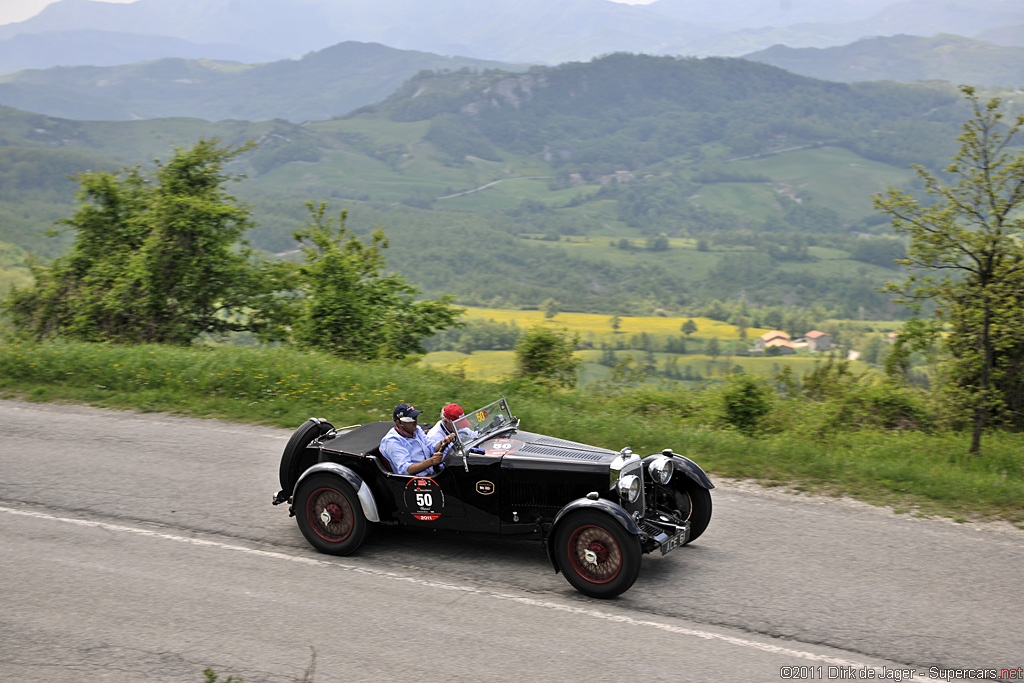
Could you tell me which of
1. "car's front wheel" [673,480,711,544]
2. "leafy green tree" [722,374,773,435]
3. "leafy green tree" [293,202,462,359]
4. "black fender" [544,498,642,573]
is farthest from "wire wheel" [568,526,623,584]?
"leafy green tree" [293,202,462,359]

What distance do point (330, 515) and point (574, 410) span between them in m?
6.35

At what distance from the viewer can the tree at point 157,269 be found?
19.6 metres

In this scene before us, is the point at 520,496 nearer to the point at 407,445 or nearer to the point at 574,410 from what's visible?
the point at 407,445

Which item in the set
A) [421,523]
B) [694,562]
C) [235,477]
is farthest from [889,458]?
[235,477]

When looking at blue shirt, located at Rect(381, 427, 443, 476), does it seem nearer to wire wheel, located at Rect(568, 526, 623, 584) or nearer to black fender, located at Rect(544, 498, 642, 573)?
black fender, located at Rect(544, 498, 642, 573)

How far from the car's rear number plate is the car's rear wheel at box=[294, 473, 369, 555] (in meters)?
2.69

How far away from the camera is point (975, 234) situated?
10086 millimetres

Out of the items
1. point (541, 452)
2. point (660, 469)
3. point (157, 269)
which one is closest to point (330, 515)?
point (541, 452)

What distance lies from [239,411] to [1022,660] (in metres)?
10.6

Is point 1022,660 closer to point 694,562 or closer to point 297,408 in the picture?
point 694,562

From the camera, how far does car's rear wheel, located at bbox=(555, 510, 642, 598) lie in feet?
19.8

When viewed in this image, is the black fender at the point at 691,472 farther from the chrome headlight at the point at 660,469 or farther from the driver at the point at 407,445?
the driver at the point at 407,445

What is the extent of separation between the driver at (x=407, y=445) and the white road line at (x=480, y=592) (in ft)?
3.14

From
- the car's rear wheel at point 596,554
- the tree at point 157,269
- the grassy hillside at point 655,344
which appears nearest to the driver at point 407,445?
the car's rear wheel at point 596,554
